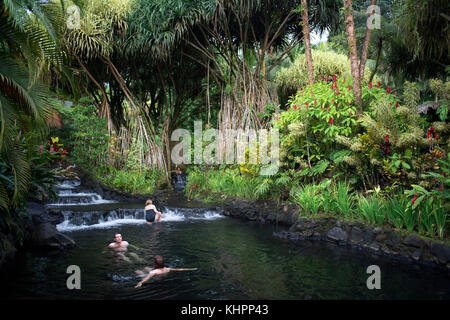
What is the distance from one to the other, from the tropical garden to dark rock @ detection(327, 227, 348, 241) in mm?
407

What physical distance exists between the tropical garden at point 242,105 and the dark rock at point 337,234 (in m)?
0.41

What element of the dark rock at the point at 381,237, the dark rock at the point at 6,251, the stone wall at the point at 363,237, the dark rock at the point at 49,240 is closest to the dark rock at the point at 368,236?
the stone wall at the point at 363,237

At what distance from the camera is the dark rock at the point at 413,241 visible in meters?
6.07

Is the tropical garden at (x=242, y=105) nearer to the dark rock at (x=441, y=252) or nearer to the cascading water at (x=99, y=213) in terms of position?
the dark rock at (x=441, y=252)

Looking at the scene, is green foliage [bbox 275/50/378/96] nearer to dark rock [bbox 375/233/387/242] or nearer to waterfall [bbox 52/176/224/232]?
waterfall [bbox 52/176/224/232]

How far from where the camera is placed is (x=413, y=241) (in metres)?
6.16

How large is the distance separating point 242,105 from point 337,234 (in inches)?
268

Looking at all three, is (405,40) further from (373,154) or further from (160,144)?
(160,144)

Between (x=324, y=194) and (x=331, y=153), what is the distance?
3.55ft

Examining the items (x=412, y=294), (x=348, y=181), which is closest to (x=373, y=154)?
(x=348, y=181)

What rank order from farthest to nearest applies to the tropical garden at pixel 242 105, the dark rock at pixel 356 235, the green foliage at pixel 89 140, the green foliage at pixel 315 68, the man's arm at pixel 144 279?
the green foliage at pixel 315 68, the green foliage at pixel 89 140, the dark rock at pixel 356 235, the tropical garden at pixel 242 105, the man's arm at pixel 144 279

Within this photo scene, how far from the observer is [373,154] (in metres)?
7.48

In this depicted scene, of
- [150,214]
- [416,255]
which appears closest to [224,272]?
[416,255]

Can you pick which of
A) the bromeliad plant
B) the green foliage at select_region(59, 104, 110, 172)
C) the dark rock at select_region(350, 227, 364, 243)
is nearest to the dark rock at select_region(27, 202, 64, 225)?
the green foliage at select_region(59, 104, 110, 172)
